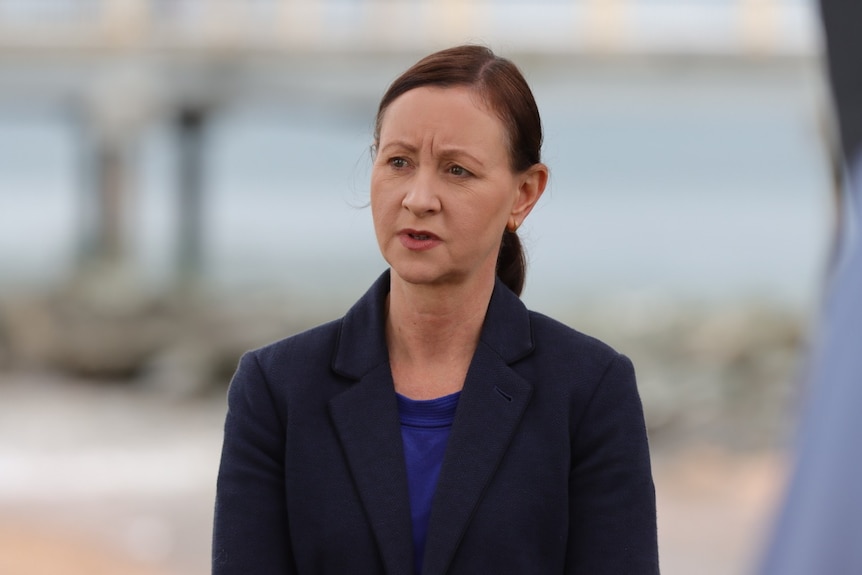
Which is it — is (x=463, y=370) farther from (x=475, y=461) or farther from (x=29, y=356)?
(x=29, y=356)

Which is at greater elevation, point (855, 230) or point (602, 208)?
point (602, 208)

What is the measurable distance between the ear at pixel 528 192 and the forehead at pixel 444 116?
0.31 feet

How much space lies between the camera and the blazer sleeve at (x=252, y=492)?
153cm

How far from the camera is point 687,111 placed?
52.2 feet

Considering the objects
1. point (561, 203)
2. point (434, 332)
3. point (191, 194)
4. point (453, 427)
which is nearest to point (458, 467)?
point (453, 427)

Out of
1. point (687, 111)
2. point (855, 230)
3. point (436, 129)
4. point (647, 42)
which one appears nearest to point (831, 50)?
point (855, 230)

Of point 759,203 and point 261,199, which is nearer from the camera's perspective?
point 759,203

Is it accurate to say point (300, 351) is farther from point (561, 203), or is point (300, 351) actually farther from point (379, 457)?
point (561, 203)

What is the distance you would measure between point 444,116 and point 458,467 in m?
0.40

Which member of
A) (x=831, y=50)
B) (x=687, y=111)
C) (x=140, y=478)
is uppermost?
(x=687, y=111)

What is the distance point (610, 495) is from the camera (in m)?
1.53

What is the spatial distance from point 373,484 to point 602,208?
39.8 m

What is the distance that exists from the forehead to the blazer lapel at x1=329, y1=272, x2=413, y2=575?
0.26m

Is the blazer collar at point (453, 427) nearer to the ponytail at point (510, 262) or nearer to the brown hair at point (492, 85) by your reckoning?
the ponytail at point (510, 262)
